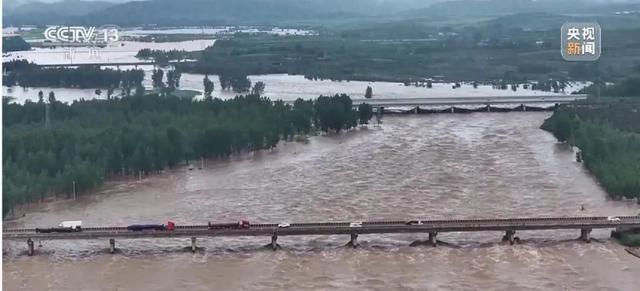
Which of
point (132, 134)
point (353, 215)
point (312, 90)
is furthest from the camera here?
point (312, 90)

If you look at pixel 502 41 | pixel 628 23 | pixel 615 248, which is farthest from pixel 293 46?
pixel 615 248

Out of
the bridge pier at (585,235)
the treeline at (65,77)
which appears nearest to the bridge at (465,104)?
the treeline at (65,77)

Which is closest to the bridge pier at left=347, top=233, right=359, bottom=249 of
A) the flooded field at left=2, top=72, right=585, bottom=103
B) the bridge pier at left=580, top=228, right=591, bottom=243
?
the bridge pier at left=580, top=228, right=591, bottom=243

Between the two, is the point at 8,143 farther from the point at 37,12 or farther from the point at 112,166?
the point at 37,12

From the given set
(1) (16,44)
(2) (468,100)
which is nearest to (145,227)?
(2) (468,100)

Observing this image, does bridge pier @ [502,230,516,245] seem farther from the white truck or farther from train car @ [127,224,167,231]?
the white truck

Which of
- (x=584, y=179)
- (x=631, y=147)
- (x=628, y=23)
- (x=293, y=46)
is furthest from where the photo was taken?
(x=628, y=23)

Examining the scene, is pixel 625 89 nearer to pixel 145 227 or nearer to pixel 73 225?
pixel 145 227
